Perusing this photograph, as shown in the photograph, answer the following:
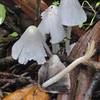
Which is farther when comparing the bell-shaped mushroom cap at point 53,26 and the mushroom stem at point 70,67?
the bell-shaped mushroom cap at point 53,26

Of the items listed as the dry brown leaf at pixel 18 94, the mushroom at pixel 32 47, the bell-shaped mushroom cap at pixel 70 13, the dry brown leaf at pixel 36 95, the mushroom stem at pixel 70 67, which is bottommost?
the dry brown leaf at pixel 36 95

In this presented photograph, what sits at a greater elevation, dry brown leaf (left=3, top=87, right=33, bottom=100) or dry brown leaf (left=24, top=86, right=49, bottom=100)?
dry brown leaf (left=3, top=87, right=33, bottom=100)

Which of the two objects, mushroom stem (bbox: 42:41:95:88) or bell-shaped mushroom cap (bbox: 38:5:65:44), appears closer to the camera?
mushroom stem (bbox: 42:41:95:88)

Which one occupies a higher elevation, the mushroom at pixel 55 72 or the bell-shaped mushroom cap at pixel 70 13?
the bell-shaped mushroom cap at pixel 70 13

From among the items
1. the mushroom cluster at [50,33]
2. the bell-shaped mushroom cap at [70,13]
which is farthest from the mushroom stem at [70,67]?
the bell-shaped mushroom cap at [70,13]

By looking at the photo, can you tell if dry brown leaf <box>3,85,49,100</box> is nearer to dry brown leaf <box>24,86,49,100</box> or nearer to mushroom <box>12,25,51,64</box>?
dry brown leaf <box>24,86,49,100</box>

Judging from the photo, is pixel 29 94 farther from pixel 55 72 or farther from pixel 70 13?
pixel 70 13

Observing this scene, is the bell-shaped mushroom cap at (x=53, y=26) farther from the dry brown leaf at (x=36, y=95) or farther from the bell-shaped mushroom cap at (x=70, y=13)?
the dry brown leaf at (x=36, y=95)

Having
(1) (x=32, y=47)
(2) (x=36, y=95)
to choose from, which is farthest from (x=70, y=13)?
(2) (x=36, y=95)

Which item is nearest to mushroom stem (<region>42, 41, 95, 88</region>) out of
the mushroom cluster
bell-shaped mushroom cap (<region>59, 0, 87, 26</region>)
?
the mushroom cluster
